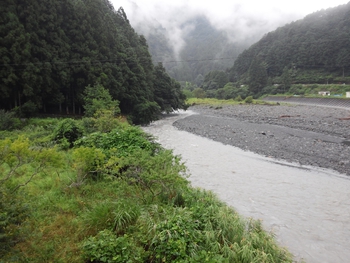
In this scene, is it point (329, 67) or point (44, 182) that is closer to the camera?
point (44, 182)

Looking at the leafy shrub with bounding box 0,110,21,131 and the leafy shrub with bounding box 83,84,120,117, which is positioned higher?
the leafy shrub with bounding box 83,84,120,117

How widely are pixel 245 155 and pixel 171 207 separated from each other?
10267 millimetres

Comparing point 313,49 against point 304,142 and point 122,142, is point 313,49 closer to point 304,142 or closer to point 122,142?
point 304,142

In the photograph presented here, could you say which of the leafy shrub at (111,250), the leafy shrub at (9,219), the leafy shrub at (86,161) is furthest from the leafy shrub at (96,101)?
the leafy shrub at (111,250)

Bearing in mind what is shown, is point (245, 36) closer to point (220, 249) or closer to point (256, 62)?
point (256, 62)

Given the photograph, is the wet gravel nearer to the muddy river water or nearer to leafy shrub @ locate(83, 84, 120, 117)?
the muddy river water

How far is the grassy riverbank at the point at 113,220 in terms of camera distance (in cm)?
424

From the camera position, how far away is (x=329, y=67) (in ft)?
213

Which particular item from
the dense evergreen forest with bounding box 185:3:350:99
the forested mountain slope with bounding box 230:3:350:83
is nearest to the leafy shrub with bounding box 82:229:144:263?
the dense evergreen forest with bounding box 185:3:350:99

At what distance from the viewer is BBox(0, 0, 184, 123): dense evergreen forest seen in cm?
1984

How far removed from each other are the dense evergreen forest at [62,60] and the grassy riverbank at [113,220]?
1467 centimetres

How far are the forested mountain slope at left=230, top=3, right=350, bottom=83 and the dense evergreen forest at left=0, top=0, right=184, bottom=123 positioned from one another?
51.2 metres

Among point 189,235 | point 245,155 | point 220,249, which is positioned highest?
point 189,235

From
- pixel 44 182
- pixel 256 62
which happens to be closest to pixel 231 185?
pixel 44 182
